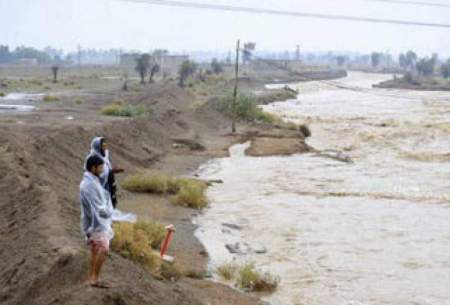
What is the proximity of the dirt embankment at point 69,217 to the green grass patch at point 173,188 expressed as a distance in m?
0.62

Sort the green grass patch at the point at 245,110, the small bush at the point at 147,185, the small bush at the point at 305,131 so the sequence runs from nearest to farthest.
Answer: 1. the small bush at the point at 147,185
2. the small bush at the point at 305,131
3. the green grass patch at the point at 245,110

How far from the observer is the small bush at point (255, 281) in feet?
47.8

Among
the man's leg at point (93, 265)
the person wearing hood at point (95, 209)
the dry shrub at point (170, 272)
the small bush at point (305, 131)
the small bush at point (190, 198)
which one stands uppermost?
the person wearing hood at point (95, 209)

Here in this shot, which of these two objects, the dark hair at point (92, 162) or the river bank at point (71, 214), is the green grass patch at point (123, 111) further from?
the dark hair at point (92, 162)

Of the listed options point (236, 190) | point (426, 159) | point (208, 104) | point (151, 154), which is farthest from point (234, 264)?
point (208, 104)

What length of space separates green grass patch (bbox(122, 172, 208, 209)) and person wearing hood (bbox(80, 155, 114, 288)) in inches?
546

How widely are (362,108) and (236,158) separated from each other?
44.2 m

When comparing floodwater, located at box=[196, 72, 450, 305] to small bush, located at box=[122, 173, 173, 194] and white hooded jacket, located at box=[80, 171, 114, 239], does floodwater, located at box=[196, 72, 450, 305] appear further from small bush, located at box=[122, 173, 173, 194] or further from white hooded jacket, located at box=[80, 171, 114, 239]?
white hooded jacket, located at box=[80, 171, 114, 239]

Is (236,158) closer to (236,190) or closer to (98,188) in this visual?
(236,190)

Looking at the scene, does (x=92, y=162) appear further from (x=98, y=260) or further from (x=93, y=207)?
(x=98, y=260)

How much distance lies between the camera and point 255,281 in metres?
14.6

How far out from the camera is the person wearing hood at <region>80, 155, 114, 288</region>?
8.76 meters

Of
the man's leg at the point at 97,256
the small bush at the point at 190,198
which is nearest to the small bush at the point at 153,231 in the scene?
the small bush at the point at 190,198

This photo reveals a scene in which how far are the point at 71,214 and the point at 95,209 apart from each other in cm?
654
